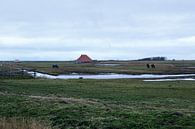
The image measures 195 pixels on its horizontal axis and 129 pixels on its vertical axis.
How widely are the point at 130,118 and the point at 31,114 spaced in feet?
16.4

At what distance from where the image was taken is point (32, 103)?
27.8m

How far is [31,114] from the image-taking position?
78.4 feet

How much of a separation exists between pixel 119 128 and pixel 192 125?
9.24 feet

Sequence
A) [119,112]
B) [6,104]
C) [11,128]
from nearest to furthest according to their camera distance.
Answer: [11,128]
[119,112]
[6,104]

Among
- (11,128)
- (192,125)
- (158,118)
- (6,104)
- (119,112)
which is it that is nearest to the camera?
(11,128)

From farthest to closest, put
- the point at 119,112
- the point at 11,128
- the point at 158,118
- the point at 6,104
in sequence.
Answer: the point at 6,104 < the point at 119,112 < the point at 158,118 < the point at 11,128

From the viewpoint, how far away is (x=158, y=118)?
21516 mm

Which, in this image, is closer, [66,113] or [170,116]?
[170,116]

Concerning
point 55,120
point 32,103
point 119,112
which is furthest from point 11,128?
point 32,103

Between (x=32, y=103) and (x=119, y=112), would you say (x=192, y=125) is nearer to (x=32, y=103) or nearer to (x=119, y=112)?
(x=119, y=112)

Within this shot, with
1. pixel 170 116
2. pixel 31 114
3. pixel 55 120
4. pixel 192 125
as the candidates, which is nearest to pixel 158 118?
pixel 170 116

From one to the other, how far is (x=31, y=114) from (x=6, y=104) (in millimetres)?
4304

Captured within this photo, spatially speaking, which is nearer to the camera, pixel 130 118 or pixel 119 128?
pixel 119 128

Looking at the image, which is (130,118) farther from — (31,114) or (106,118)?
(31,114)
